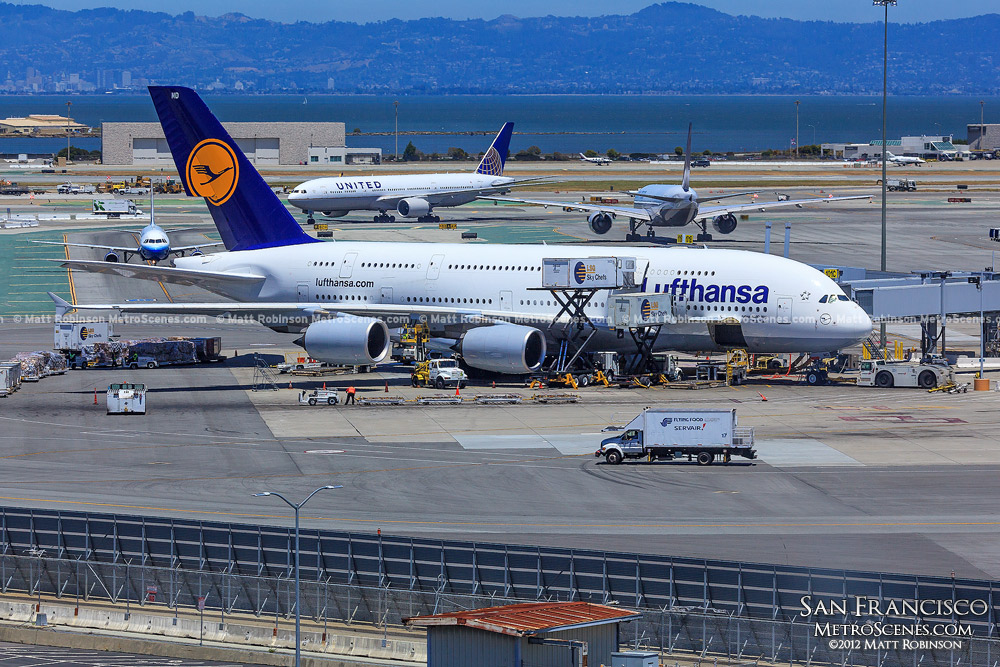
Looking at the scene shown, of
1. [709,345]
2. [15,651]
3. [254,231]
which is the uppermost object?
[254,231]

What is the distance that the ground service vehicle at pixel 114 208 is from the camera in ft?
481

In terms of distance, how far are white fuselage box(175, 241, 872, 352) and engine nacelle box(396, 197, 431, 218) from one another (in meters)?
71.9

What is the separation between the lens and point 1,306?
85.9 m

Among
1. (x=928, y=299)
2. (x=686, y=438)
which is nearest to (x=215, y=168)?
(x=686, y=438)

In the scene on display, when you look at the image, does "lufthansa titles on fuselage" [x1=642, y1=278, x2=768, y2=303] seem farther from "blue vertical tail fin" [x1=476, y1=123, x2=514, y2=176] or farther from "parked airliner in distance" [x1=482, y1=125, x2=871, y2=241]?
"blue vertical tail fin" [x1=476, y1=123, x2=514, y2=176]

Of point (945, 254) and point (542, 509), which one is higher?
point (945, 254)

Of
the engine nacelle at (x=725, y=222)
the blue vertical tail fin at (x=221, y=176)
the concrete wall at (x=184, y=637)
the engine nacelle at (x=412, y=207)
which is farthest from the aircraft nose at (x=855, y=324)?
the engine nacelle at (x=412, y=207)

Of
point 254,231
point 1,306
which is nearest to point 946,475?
point 254,231

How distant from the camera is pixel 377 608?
3016 centimetres

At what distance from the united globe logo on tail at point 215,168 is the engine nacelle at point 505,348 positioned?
15235 mm

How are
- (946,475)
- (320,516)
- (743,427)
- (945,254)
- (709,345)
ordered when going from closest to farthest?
(320,516), (946,475), (743,427), (709,345), (945,254)

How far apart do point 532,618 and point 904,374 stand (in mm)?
38685

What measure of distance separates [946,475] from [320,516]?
19962 millimetres

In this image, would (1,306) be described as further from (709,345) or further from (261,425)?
(709,345)
